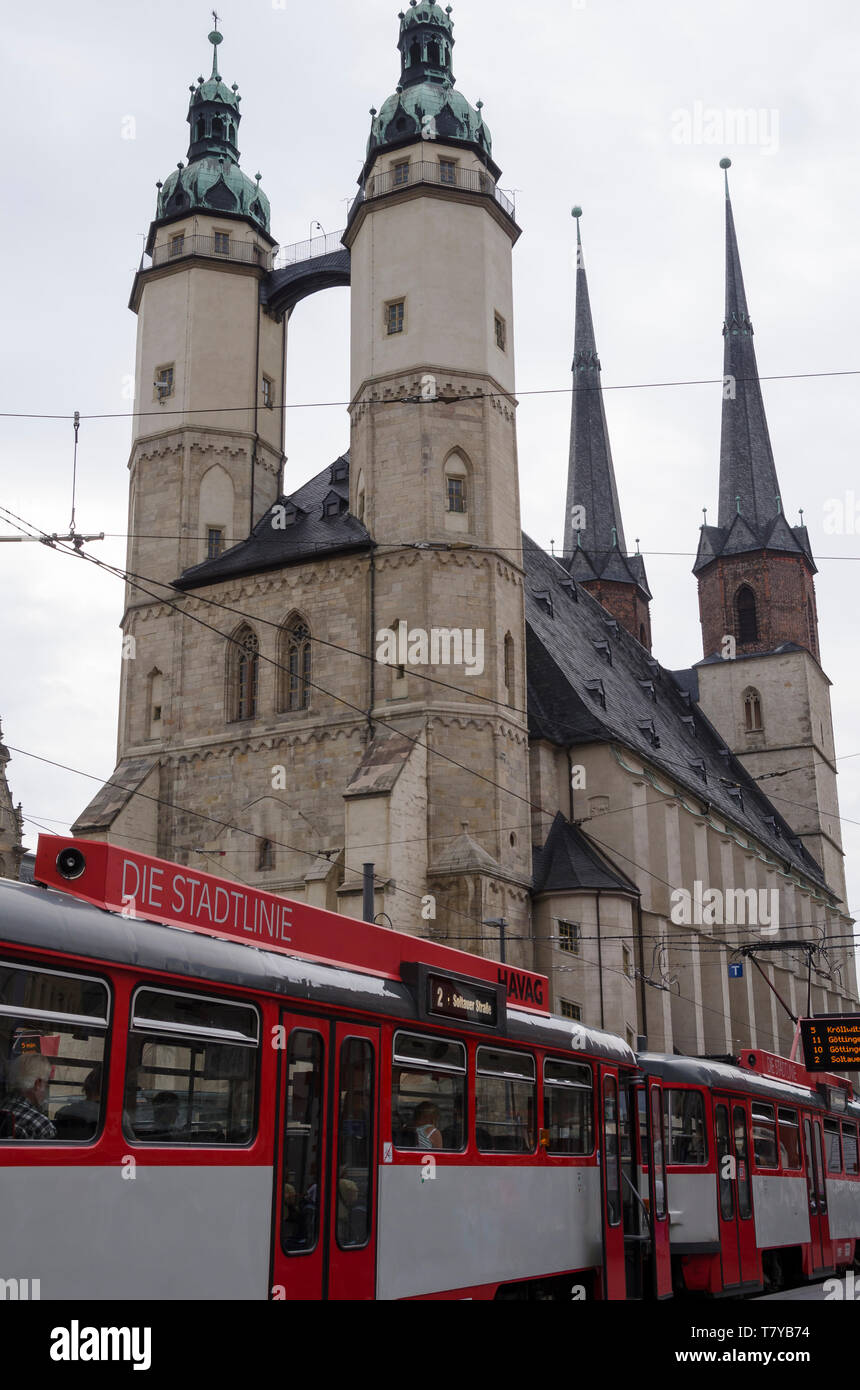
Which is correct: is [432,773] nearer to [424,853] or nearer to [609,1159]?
[424,853]

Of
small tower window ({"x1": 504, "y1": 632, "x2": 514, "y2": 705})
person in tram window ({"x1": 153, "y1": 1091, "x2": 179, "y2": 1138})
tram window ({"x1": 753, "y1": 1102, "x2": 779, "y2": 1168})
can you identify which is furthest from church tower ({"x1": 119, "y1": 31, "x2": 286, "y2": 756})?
person in tram window ({"x1": 153, "y1": 1091, "x2": 179, "y2": 1138})

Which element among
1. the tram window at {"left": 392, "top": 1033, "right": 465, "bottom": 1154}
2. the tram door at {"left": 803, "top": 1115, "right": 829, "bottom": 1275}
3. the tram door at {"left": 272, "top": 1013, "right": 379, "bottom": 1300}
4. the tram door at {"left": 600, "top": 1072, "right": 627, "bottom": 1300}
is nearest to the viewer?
the tram door at {"left": 272, "top": 1013, "right": 379, "bottom": 1300}

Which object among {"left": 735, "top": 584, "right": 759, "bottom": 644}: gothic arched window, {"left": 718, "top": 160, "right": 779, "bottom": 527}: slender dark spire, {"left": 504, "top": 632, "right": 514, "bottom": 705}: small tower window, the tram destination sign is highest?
{"left": 718, "top": 160, "right": 779, "bottom": 527}: slender dark spire

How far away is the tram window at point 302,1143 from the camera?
764cm

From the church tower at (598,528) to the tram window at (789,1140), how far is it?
51.6 m

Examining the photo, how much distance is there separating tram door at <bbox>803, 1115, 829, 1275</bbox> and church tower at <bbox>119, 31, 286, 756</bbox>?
20778 mm

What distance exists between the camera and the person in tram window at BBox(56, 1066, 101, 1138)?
20.2 ft

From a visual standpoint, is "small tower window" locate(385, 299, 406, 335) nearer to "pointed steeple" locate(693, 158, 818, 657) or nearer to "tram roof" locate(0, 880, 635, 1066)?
"tram roof" locate(0, 880, 635, 1066)

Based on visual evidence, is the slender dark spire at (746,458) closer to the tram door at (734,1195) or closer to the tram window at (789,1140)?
the tram window at (789,1140)

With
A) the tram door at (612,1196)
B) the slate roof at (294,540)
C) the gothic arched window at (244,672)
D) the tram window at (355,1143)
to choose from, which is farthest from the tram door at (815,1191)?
the gothic arched window at (244,672)

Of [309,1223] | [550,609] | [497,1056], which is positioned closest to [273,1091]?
[309,1223]

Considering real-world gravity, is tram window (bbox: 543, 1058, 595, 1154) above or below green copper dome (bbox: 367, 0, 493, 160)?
below

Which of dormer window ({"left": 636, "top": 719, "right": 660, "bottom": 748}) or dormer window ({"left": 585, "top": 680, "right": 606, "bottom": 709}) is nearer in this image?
dormer window ({"left": 585, "top": 680, "right": 606, "bottom": 709})
